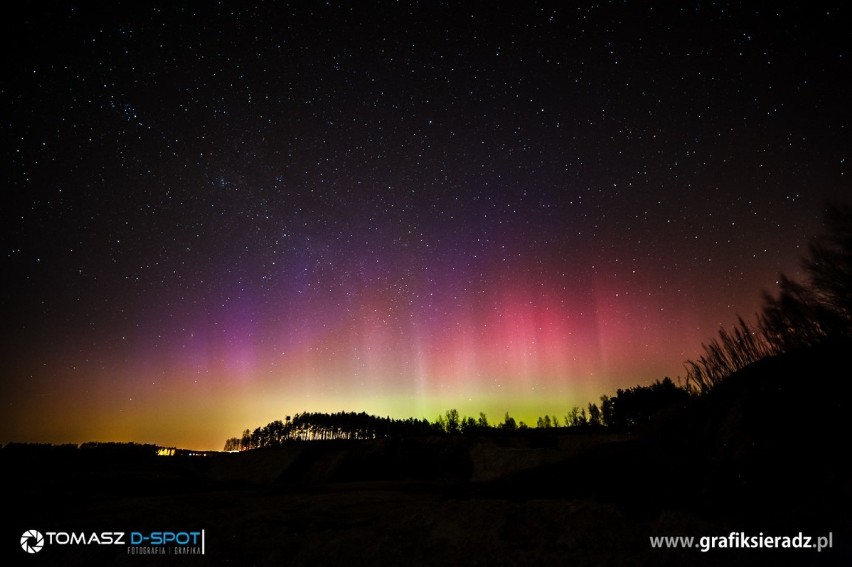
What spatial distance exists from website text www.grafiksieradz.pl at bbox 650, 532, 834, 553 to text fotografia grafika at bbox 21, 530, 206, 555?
7753 mm

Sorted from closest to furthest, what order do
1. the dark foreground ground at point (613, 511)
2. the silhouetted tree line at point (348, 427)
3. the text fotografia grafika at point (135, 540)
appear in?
1. the dark foreground ground at point (613, 511)
2. the text fotografia grafika at point (135, 540)
3. the silhouetted tree line at point (348, 427)

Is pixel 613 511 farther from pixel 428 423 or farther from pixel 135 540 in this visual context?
pixel 428 423

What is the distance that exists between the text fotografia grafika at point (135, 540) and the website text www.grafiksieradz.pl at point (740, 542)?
25.4ft

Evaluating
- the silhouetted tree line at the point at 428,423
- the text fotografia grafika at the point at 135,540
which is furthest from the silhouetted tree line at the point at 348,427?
the text fotografia grafika at the point at 135,540

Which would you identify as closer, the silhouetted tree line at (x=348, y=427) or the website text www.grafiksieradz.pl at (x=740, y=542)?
the website text www.grafiksieradz.pl at (x=740, y=542)

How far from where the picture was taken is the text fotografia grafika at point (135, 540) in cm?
703

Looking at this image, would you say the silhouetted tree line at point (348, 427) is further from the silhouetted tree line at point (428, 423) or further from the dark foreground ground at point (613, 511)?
the dark foreground ground at point (613, 511)

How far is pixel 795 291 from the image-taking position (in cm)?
2434

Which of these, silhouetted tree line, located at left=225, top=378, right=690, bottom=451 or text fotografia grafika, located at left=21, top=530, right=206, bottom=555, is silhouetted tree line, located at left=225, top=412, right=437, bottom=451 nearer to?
silhouetted tree line, located at left=225, top=378, right=690, bottom=451

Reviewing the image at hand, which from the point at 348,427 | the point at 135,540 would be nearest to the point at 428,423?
the point at 348,427

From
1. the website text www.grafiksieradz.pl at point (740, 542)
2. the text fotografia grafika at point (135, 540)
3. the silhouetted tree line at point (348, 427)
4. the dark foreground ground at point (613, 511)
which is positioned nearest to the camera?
the website text www.grafiksieradz.pl at point (740, 542)

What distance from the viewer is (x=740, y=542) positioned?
149 inches

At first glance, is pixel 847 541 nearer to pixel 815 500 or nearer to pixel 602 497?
pixel 815 500

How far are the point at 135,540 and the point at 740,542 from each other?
10807mm
